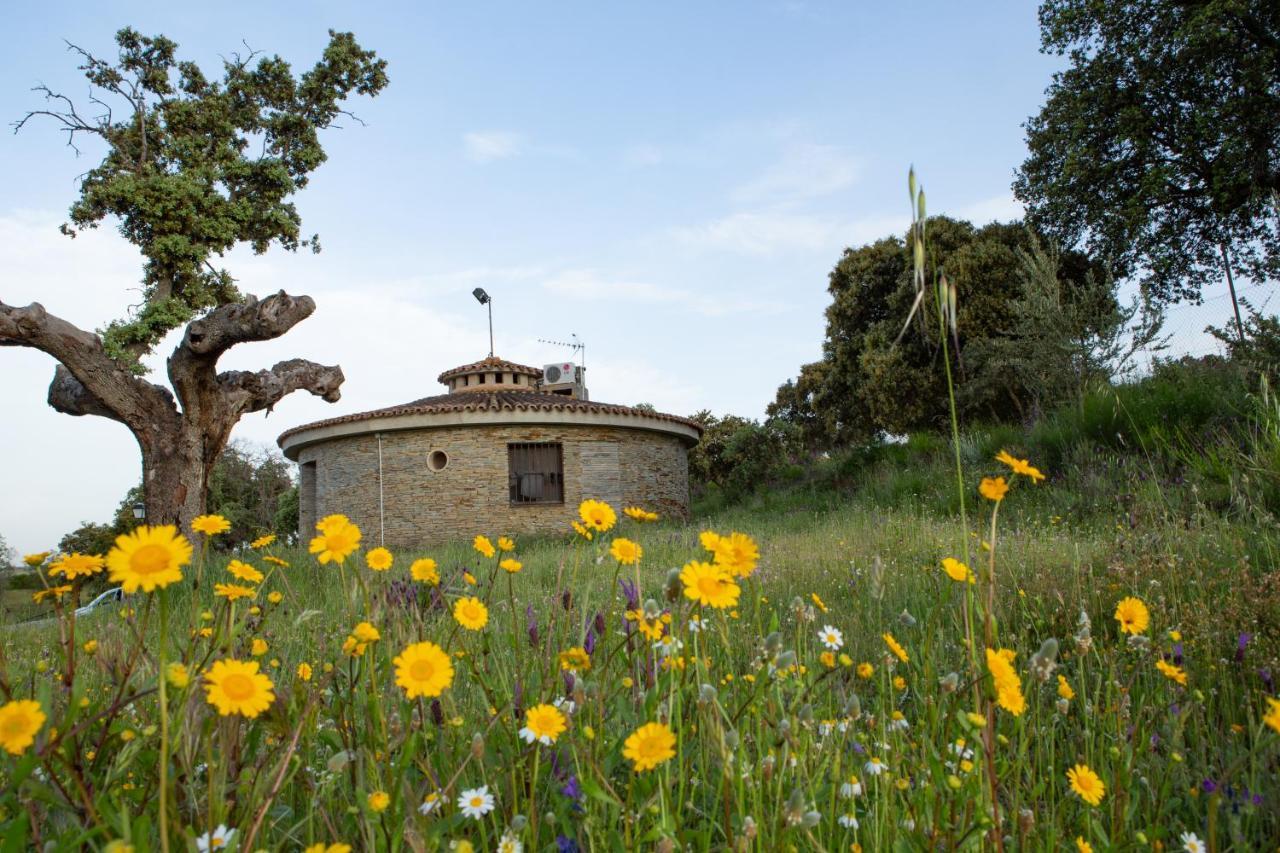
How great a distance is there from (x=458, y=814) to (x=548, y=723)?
233mm

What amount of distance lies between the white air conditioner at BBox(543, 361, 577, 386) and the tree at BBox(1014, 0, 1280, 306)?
15785mm

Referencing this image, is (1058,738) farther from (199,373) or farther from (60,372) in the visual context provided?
(60,372)

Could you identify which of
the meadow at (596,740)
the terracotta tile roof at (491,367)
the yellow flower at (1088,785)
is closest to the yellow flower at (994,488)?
the meadow at (596,740)

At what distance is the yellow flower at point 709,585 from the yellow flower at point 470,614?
→ 0.43m

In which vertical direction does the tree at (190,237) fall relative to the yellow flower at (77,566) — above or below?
above

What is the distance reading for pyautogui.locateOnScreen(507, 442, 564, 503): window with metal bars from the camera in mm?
18750

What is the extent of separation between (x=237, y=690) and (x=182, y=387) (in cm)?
1448

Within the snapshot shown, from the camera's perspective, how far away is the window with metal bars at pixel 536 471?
18.8m

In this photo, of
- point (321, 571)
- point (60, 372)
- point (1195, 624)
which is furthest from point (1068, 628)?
point (60, 372)

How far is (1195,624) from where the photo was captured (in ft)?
11.3

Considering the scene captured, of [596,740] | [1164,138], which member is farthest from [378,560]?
[1164,138]

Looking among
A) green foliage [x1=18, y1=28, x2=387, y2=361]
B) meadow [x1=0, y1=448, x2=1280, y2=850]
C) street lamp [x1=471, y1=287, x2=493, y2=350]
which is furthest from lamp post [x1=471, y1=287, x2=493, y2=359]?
meadow [x1=0, y1=448, x2=1280, y2=850]

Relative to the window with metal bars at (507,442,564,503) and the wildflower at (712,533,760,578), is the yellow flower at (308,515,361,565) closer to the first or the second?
the wildflower at (712,533,760,578)

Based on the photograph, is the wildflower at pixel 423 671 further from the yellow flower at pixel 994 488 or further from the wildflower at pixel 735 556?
the yellow flower at pixel 994 488
